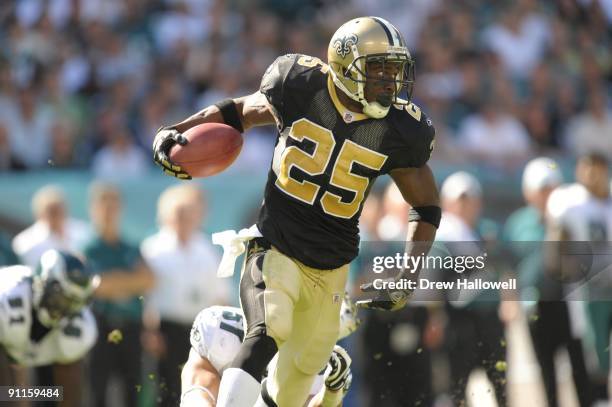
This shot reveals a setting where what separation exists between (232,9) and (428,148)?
237 inches

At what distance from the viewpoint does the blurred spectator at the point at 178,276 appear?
6.34 meters

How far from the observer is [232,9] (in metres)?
10.7

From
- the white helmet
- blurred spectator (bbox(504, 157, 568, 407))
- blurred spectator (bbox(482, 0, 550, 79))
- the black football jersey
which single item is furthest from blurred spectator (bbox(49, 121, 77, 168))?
the black football jersey

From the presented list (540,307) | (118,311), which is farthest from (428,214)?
(118,311)

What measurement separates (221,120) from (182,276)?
1775 millimetres

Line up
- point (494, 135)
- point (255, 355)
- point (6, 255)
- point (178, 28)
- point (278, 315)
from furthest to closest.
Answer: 1. point (178, 28)
2. point (494, 135)
3. point (6, 255)
4. point (278, 315)
5. point (255, 355)

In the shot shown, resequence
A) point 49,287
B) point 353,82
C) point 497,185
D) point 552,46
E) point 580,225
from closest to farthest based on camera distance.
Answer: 1. point 353,82
2. point 49,287
3. point 580,225
4. point 497,185
5. point 552,46

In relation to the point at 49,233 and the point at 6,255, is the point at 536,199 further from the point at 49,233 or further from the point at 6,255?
the point at 6,255

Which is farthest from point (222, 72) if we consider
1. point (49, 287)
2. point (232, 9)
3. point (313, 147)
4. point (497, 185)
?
point (313, 147)

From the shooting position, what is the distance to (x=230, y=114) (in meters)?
5.30

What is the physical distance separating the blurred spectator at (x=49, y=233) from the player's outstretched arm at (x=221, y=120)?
201cm

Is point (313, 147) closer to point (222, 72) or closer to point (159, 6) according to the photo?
point (222, 72)

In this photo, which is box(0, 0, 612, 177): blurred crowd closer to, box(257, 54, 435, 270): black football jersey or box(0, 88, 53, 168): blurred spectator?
box(0, 88, 53, 168): blurred spectator

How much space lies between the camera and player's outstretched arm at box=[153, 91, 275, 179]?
5.05 m
